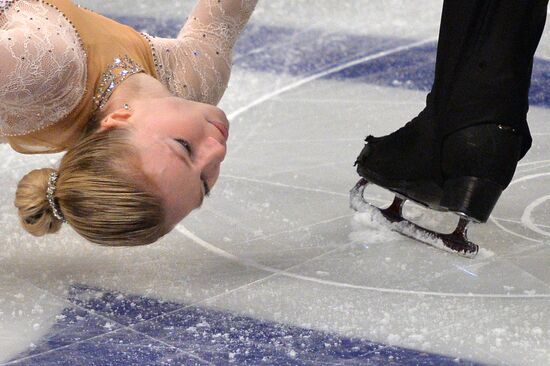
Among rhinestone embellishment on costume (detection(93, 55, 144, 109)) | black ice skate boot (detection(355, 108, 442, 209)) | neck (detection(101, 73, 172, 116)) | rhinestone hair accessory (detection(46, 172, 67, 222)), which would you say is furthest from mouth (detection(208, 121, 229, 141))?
black ice skate boot (detection(355, 108, 442, 209))

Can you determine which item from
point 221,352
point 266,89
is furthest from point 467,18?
point 266,89

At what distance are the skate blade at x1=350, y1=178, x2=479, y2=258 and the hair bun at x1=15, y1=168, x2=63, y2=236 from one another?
0.78 meters

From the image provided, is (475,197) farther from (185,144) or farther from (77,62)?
(77,62)

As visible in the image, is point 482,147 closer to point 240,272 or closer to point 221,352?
point 240,272

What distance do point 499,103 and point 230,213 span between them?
2.45ft

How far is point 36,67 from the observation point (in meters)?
1.98

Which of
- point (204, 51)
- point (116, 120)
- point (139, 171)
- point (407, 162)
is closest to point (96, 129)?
point (116, 120)

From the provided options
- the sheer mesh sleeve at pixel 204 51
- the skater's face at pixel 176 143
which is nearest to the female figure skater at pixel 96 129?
the skater's face at pixel 176 143

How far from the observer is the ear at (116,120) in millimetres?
2043

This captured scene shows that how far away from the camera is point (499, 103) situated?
7.43 feet

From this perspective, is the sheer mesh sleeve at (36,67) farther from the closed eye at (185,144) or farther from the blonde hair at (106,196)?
the closed eye at (185,144)

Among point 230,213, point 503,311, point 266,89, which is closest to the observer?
point 503,311

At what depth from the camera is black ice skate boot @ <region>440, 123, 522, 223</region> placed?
7.40 feet

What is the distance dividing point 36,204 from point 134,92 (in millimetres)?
302
